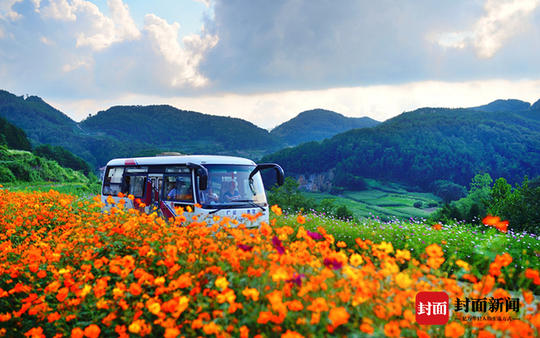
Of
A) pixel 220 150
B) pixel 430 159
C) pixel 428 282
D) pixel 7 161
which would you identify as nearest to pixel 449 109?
pixel 430 159

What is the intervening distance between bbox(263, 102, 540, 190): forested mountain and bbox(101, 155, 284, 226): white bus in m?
109

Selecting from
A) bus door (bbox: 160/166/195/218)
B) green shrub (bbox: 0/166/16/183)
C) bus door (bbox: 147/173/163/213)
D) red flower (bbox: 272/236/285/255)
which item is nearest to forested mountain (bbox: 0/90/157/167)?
green shrub (bbox: 0/166/16/183)

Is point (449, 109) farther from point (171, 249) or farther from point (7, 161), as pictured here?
point (171, 249)

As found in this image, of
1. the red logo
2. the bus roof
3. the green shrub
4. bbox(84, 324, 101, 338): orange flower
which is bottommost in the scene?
the green shrub

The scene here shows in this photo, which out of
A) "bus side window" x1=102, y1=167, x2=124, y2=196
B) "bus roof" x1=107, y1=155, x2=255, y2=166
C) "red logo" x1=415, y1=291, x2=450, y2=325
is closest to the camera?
"red logo" x1=415, y1=291, x2=450, y2=325

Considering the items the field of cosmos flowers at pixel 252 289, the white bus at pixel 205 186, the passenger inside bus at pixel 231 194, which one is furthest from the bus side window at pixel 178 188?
the field of cosmos flowers at pixel 252 289

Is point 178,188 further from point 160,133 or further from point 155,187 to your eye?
point 160,133

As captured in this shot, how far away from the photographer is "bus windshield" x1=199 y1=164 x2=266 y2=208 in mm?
9312

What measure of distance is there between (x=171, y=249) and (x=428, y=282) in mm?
2637

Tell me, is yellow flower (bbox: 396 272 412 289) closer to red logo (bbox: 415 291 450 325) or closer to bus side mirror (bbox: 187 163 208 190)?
red logo (bbox: 415 291 450 325)

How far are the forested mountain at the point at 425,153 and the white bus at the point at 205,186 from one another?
4295 inches

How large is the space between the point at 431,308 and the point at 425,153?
431ft

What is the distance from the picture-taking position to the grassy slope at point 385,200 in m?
83.2

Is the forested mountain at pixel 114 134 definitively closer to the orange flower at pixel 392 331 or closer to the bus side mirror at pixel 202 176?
the bus side mirror at pixel 202 176
